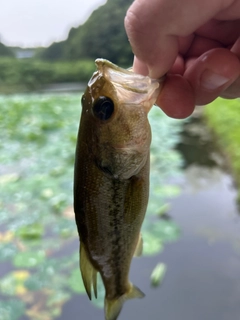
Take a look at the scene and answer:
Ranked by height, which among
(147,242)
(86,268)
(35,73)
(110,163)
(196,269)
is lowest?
(35,73)

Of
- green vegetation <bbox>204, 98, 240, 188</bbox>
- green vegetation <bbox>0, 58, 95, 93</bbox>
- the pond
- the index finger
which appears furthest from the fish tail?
green vegetation <bbox>0, 58, 95, 93</bbox>

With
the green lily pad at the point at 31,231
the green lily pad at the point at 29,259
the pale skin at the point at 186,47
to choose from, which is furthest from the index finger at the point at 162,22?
the green lily pad at the point at 31,231

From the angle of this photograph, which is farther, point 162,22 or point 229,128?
point 229,128

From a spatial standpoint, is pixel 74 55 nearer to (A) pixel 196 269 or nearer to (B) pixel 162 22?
(A) pixel 196 269

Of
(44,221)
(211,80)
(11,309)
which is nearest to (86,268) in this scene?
(211,80)

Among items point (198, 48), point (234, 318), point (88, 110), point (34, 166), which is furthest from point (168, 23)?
point (34, 166)

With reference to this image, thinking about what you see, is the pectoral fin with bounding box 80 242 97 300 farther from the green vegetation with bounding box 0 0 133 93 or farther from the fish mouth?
the green vegetation with bounding box 0 0 133 93
